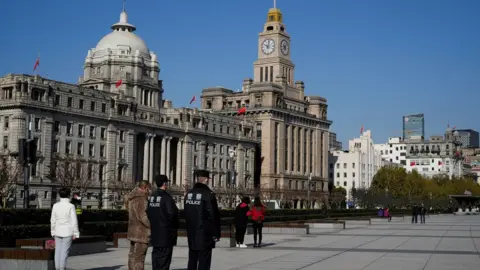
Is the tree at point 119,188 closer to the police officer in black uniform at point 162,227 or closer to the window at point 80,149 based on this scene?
the window at point 80,149

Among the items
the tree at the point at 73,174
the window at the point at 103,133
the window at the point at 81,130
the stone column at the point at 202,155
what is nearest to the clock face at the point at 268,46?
the stone column at the point at 202,155

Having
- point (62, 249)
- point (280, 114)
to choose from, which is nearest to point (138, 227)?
point (62, 249)

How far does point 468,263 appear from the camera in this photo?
881 inches

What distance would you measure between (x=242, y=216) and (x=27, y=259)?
485 inches

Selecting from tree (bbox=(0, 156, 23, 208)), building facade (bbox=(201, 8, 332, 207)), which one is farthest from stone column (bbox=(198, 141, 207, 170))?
tree (bbox=(0, 156, 23, 208))

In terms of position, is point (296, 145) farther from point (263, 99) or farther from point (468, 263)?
point (468, 263)

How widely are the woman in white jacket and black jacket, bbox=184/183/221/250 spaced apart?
3067mm

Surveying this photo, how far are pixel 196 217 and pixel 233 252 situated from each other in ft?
37.0

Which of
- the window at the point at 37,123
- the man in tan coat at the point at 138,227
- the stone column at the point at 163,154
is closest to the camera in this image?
the man in tan coat at the point at 138,227

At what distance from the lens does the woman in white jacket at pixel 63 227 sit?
52.6 ft

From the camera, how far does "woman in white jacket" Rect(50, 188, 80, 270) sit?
1603 cm

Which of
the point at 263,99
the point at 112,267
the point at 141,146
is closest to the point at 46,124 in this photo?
the point at 141,146

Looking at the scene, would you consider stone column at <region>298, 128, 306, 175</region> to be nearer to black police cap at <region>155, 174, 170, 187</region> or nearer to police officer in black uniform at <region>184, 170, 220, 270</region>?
black police cap at <region>155, 174, 170, 187</region>

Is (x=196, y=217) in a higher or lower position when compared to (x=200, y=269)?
higher
